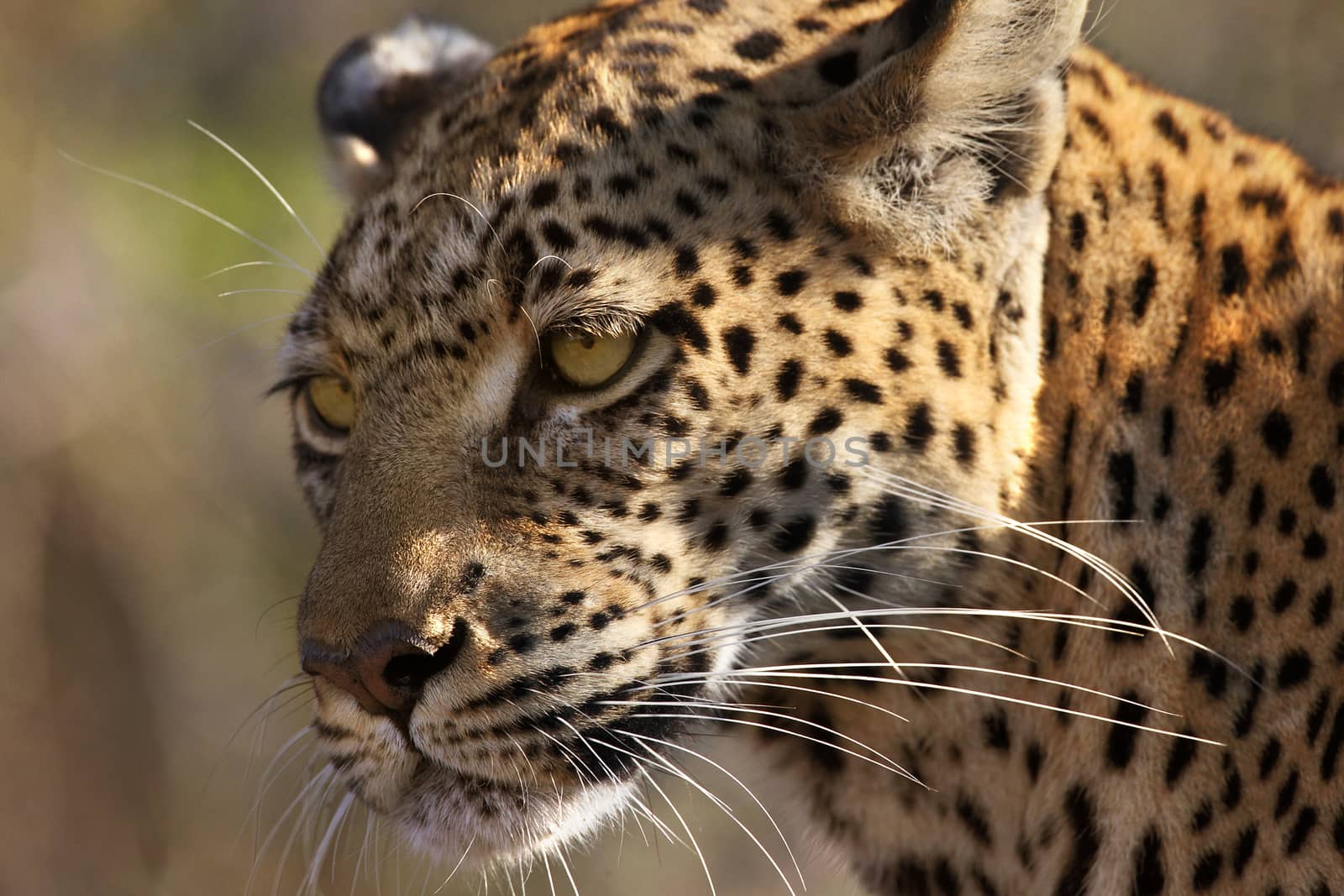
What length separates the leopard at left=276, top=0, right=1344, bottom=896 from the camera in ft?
11.0

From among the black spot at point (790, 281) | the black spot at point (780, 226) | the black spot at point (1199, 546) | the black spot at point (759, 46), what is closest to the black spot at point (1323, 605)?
the black spot at point (1199, 546)

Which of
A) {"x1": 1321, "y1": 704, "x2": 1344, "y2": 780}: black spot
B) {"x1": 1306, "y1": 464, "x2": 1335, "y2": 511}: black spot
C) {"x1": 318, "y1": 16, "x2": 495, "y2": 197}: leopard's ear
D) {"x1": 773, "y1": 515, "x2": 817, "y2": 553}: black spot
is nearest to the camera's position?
{"x1": 1321, "y1": 704, "x2": 1344, "y2": 780}: black spot

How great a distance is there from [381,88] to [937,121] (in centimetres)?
254

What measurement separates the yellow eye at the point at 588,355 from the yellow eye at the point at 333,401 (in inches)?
34.4

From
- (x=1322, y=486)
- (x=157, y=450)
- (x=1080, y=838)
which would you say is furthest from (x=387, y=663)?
(x=157, y=450)

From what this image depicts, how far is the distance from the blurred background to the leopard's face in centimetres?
474

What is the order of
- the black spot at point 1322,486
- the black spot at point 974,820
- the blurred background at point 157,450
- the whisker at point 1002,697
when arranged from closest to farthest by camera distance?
1. the black spot at point 1322,486
2. the whisker at point 1002,697
3. the black spot at point 974,820
4. the blurred background at point 157,450

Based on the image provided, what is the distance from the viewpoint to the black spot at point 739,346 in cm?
347

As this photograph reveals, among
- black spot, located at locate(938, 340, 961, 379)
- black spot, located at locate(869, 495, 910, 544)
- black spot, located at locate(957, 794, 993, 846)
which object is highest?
black spot, located at locate(938, 340, 961, 379)

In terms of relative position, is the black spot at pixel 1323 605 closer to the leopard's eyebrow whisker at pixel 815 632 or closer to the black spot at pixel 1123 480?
the black spot at pixel 1123 480

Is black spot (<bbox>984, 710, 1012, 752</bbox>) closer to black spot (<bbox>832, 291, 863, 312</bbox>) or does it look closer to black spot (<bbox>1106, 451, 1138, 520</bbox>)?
black spot (<bbox>1106, 451, 1138, 520</bbox>)

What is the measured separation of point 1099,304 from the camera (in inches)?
141

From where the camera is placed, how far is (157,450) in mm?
10625

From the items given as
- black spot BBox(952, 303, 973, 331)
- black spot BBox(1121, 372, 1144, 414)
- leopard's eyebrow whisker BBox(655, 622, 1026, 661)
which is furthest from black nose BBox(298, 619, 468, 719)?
black spot BBox(1121, 372, 1144, 414)
